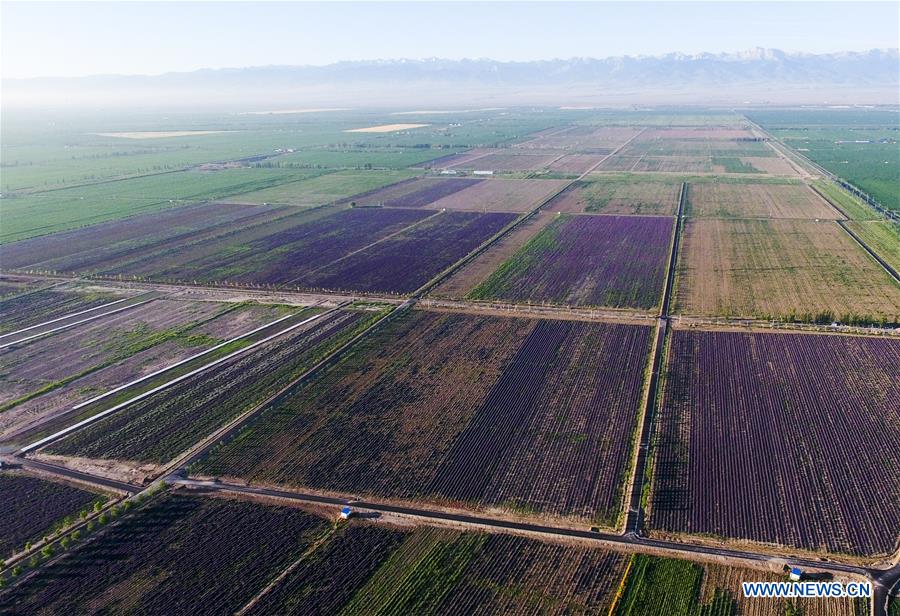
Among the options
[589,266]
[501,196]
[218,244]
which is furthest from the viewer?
[501,196]

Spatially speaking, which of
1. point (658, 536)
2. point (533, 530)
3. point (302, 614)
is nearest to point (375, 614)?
point (302, 614)

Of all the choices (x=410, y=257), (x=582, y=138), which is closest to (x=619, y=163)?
(x=582, y=138)

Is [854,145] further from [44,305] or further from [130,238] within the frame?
[44,305]

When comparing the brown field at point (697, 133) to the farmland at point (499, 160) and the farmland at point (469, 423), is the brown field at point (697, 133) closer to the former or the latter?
the farmland at point (499, 160)

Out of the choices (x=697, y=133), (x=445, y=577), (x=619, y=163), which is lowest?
(x=445, y=577)

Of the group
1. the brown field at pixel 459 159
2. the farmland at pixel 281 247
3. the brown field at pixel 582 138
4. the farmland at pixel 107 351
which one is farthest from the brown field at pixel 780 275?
the brown field at pixel 582 138

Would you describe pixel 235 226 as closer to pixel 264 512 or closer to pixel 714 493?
pixel 264 512

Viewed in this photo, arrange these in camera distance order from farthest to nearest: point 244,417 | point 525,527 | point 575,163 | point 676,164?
point 575,163, point 676,164, point 244,417, point 525,527

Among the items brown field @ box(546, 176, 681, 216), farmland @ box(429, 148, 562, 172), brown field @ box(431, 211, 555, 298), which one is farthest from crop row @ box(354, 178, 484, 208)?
brown field @ box(431, 211, 555, 298)
